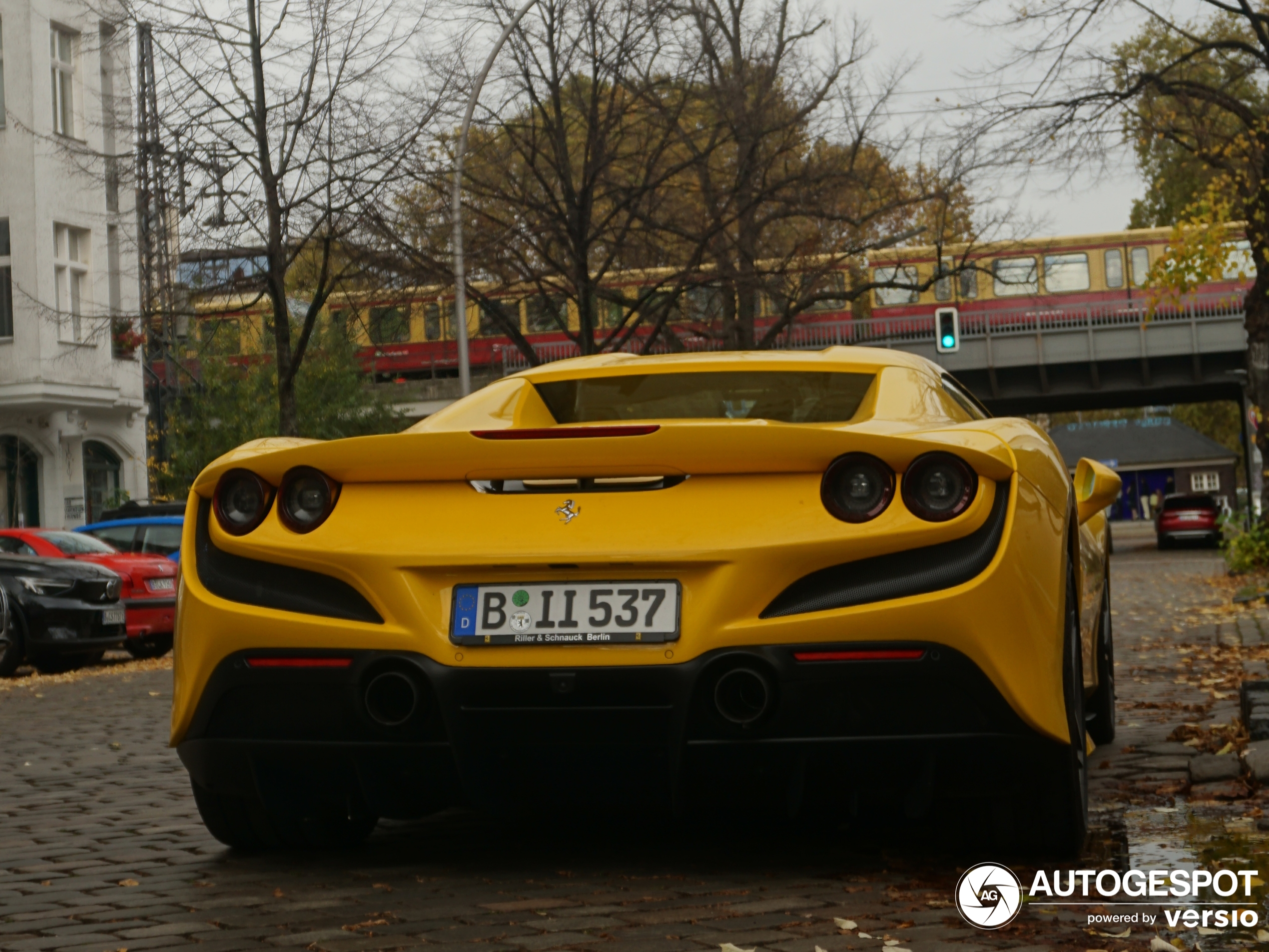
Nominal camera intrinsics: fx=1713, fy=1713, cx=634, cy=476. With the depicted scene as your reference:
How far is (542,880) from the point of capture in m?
4.23

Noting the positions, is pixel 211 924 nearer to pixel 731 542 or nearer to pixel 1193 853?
pixel 731 542

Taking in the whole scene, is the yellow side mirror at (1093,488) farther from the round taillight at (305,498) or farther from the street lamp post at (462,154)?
the street lamp post at (462,154)

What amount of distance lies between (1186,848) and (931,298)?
119ft

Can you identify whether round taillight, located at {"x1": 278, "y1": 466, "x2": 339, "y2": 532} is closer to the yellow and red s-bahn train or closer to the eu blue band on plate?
the eu blue band on plate

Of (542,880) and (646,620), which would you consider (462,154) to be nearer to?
(542,880)

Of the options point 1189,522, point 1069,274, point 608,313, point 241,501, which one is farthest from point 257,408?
point 241,501

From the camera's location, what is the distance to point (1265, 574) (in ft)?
69.2

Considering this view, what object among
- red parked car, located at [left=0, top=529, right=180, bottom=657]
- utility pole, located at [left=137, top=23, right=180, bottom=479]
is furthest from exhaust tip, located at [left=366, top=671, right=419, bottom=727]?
utility pole, located at [left=137, top=23, right=180, bottom=479]

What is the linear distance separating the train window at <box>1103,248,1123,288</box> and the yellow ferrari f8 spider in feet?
124

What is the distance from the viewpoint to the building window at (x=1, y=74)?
29734 mm

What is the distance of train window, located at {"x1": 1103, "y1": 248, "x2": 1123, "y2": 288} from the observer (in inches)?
→ 1582

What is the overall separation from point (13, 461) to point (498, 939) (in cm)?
2969

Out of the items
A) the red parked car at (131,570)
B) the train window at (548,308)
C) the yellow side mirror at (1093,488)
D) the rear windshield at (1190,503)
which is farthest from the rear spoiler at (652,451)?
the rear windshield at (1190,503)

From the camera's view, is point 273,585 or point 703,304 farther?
point 703,304
